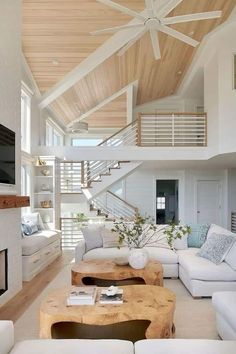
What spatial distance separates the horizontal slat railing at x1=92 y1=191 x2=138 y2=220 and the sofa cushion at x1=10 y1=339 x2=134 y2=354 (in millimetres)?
8406

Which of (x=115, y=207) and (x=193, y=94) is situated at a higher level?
(x=193, y=94)

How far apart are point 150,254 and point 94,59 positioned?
4326 millimetres

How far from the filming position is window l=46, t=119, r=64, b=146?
31.7 feet

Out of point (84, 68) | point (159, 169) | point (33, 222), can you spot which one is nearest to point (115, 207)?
point (159, 169)

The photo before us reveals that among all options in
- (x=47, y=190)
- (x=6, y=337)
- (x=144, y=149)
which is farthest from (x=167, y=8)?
(x=47, y=190)

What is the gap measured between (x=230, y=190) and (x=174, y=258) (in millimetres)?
6401

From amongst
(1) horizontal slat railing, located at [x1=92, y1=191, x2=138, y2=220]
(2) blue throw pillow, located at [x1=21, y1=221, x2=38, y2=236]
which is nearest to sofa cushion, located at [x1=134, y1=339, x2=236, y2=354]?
(2) blue throw pillow, located at [x1=21, y1=221, x2=38, y2=236]

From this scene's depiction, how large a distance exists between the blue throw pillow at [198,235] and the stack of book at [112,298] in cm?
281

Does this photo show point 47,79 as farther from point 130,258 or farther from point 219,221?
point 219,221

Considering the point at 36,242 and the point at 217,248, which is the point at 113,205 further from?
the point at 217,248

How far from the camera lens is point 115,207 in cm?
1076

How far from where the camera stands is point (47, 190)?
25.3 feet

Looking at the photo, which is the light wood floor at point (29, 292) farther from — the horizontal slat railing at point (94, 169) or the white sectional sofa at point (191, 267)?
the horizontal slat railing at point (94, 169)

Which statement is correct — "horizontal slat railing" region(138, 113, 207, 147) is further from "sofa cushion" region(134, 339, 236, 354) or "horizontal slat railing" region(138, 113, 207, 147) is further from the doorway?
"sofa cushion" region(134, 339, 236, 354)
